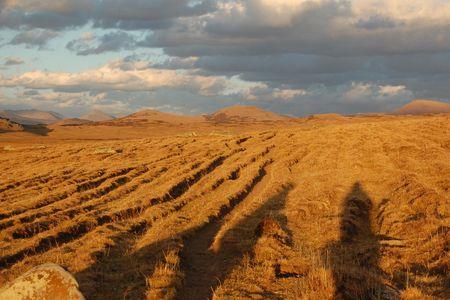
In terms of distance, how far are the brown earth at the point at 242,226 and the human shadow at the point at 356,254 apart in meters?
0.04

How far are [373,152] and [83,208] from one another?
2215 cm

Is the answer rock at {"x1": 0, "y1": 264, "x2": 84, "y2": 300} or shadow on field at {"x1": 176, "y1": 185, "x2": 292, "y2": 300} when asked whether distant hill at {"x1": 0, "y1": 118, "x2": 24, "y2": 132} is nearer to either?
shadow on field at {"x1": 176, "y1": 185, "x2": 292, "y2": 300}

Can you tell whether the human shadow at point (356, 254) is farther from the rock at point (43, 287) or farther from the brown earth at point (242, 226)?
the rock at point (43, 287)

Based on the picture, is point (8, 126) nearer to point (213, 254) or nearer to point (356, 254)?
point (213, 254)

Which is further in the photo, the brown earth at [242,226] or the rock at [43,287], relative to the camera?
the brown earth at [242,226]

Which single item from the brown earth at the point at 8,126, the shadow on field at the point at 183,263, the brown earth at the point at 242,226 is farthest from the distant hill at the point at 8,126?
the shadow on field at the point at 183,263

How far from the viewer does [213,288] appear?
1160cm

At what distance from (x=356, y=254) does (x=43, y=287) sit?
28.2 feet

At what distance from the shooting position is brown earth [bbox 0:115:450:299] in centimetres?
1142

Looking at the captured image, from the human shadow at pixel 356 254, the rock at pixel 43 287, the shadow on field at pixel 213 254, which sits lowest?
the shadow on field at pixel 213 254

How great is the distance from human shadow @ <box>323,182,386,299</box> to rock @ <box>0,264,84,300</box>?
551cm

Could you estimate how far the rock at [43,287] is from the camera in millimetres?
8703

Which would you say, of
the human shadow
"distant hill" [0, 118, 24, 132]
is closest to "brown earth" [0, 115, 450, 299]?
the human shadow

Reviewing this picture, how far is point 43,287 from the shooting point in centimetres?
873
